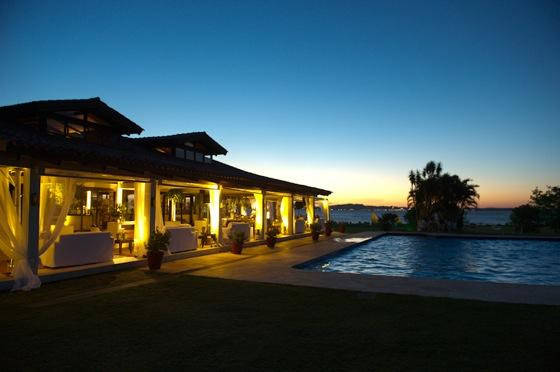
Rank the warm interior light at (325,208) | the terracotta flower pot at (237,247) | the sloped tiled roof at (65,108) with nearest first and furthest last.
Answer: the sloped tiled roof at (65,108), the terracotta flower pot at (237,247), the warm interior light at (325,208)

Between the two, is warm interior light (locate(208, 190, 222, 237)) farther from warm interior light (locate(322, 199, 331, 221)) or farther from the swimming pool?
warm interior light (locate(322, 199, 331, 221))

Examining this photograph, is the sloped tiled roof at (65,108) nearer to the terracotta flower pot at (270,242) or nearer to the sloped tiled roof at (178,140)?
the sloped tiled roof at (178,140)

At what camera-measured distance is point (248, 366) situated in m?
3.46

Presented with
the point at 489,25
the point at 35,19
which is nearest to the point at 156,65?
the point at 35,19

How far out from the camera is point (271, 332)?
4.51m

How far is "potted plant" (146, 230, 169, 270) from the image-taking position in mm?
9219

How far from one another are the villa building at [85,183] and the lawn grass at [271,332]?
1.81m

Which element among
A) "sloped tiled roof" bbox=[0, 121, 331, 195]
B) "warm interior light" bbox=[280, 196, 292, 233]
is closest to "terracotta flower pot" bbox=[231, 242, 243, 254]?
"sloped tiled roof" bbox=[0, 121, 331, 195]

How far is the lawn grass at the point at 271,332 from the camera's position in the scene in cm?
358

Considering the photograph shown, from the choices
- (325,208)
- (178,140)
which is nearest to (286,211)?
(325,208)

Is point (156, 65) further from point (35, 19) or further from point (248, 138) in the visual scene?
point (248, 138)

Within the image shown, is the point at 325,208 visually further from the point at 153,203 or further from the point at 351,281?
the point at 351,281

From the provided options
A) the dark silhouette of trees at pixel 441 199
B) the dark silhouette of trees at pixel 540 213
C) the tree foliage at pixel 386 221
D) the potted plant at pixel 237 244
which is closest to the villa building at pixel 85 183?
the potted plant at pixel 237 244

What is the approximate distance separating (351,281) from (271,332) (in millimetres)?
3813
